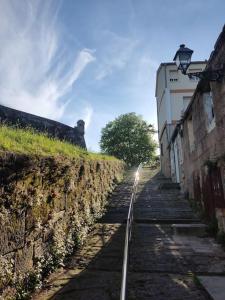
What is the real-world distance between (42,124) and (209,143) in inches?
305

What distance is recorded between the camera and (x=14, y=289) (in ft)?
13.4

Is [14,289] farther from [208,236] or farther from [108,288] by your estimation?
[208,236]

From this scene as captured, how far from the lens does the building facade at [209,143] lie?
769 cm

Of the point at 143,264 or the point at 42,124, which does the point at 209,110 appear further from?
the point at 42,124

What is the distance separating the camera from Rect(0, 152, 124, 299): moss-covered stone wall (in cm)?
413

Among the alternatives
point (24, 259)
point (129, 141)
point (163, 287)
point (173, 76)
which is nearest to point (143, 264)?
point (163, 287)

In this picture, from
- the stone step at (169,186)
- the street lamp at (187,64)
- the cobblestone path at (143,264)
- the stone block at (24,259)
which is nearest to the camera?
the stone block at (24,259)

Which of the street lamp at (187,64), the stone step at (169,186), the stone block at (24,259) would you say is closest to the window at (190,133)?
the stone step at (169,186)

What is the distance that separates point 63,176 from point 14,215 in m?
2.11

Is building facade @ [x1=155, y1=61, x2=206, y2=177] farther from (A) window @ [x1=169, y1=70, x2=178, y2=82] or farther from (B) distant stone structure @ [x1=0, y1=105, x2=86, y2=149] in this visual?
(B) distant stone structure @ [x1=0, y1=105, x2=86, y2=149]

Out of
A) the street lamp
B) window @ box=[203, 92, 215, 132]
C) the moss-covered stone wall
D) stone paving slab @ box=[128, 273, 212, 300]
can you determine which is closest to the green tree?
window @ box=[203, 92, 215, 132]

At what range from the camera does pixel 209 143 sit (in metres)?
9.12

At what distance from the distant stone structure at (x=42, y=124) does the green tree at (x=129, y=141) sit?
27.5 metres

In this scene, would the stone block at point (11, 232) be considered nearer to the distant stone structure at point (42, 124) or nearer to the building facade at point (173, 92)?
the distant stone structure at point (42, 124)
